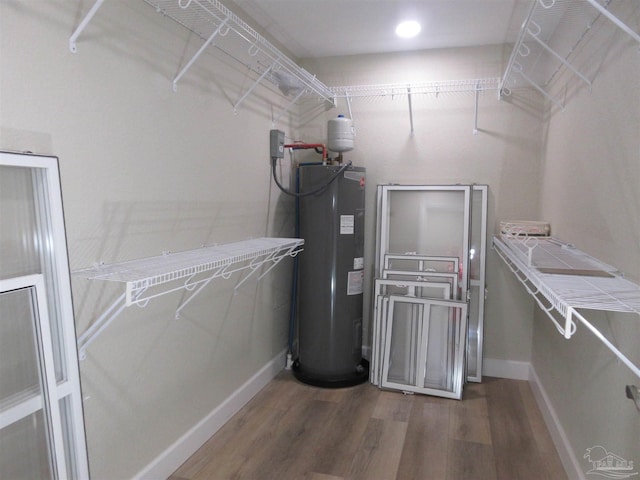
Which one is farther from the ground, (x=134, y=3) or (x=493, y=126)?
(x=134, y=3)

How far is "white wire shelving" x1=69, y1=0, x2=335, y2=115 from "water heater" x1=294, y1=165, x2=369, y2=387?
1.96ft

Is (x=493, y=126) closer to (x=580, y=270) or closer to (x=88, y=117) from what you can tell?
(x=580, y=270)

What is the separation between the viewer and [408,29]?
2828 millimetres

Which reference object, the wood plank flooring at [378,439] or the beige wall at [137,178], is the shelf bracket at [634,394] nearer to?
the wood plank flooring at [378,439]

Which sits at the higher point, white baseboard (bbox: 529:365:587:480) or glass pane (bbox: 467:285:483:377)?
glass pane (bbox: 467:285:483:377)

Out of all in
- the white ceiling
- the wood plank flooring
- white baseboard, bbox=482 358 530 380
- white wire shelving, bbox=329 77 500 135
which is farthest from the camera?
white baseboard, bbox=482 358 530 380

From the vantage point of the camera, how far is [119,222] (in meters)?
1.67

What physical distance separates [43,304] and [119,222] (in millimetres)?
554

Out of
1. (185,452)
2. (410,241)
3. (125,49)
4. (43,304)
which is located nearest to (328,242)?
(410,241)

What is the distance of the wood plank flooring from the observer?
6.92ft

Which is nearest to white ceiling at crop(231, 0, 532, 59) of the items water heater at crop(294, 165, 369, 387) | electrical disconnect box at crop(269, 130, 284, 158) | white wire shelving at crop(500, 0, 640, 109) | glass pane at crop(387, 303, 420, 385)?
white wire shelving at crop(500, 0, 640, 109)

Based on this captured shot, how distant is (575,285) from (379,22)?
6.70 ft

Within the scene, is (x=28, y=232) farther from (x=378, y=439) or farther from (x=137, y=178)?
(x=378, y=439)
